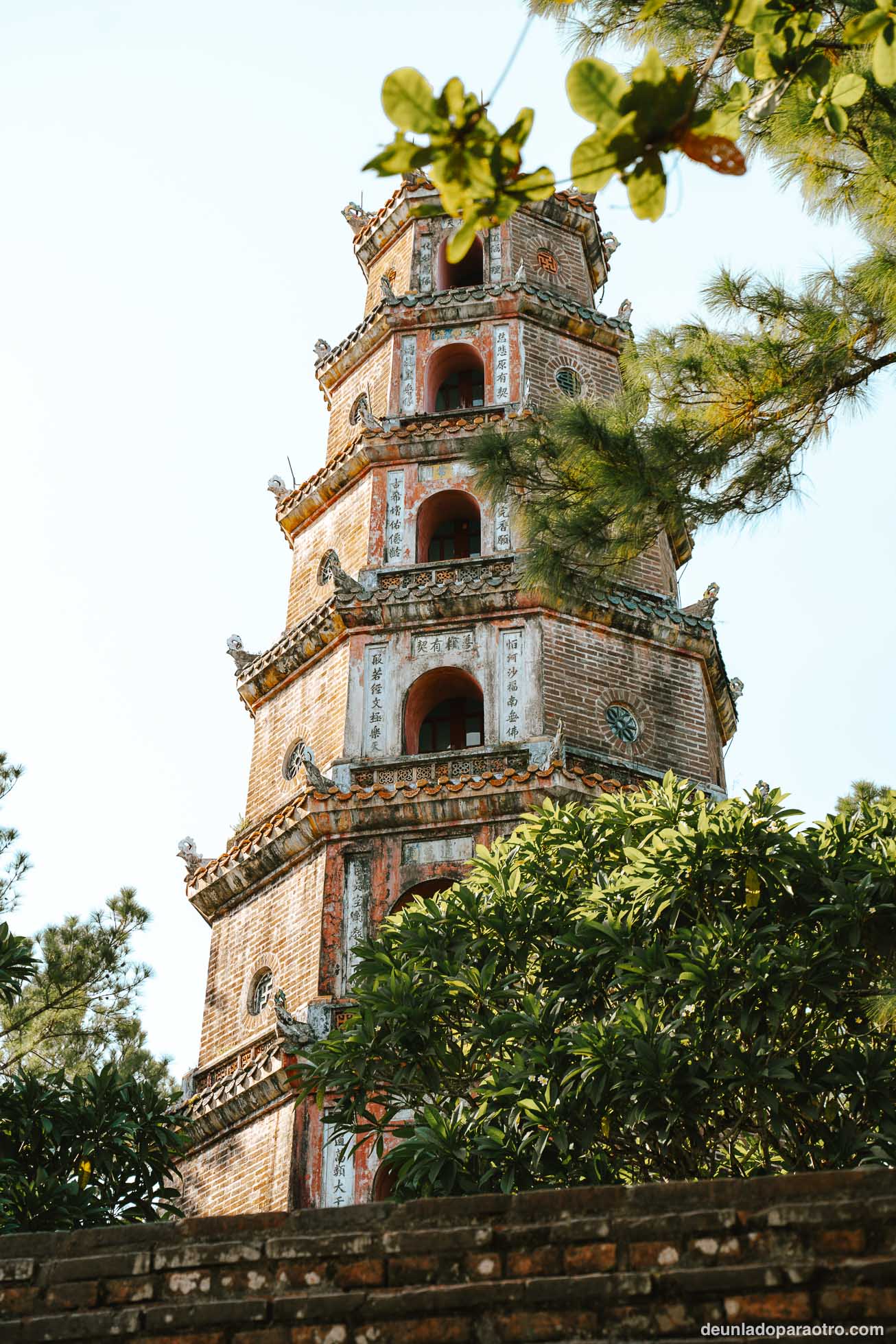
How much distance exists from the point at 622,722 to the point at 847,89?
485 inches

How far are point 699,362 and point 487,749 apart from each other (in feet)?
22.5

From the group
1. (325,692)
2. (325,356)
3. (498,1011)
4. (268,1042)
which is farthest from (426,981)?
(325,356)

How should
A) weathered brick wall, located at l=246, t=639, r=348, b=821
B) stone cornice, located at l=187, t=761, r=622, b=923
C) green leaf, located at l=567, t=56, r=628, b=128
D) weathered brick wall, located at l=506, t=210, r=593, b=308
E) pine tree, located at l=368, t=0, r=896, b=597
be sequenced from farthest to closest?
1. weathered brick wall, located at l=506, t=210, r=593, b=308
2. weathered brick wall, located at l=246, t=639, r=348, b=821
3. stone cornice, located at l=187, t=761, r=622, b=923
4. pine tree, located at l=368, t=0, r=896, b=597
5. green leaf, located at l=567, t=56, r=628, b=128

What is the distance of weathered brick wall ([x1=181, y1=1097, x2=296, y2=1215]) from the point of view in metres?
13.5

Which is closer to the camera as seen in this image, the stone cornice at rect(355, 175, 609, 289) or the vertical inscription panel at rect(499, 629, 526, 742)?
the vertical inscription panel at rect(499, 629, 526, 742)

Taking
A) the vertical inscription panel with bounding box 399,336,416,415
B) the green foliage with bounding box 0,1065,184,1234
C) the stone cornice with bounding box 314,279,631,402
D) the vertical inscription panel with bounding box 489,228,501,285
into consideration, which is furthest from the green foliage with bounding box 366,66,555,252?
the vertical inscription panel with bounding box 489,228,501,285

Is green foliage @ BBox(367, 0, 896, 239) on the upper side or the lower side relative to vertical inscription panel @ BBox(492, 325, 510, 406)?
lower

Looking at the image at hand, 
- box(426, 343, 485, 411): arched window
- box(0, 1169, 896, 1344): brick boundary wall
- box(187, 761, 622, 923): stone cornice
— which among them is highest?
box(426, 343, 485, 411): arched window

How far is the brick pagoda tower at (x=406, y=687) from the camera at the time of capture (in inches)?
581

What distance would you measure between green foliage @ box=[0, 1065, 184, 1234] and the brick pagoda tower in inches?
68.5

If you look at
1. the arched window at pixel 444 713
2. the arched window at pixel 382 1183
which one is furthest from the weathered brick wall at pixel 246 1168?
the arched window at pixel 444 713

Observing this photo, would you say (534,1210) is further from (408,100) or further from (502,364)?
(502,364)

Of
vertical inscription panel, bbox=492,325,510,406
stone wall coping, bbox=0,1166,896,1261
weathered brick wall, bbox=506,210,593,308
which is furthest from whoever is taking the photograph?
weathered brick wall, bbox=506,210,593,308

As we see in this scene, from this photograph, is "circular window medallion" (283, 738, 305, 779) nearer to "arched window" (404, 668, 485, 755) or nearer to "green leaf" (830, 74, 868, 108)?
"arched window" (404, 668, 485, 755)
